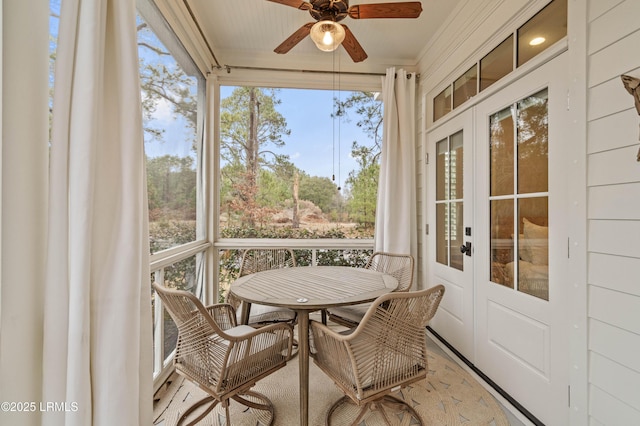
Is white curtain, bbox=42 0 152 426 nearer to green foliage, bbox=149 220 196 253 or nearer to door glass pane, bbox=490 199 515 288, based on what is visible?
green foliage, bbox=149 220 196 253

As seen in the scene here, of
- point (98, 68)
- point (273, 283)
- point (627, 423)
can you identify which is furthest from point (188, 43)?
point (627, 423)

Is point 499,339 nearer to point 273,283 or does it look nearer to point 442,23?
point 273,283

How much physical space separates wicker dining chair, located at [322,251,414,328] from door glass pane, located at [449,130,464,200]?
71cm

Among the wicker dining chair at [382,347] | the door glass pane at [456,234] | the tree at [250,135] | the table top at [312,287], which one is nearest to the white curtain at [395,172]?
the door glass pane at [456,234]

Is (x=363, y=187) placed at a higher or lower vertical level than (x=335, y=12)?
lower

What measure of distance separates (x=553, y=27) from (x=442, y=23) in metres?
1.20

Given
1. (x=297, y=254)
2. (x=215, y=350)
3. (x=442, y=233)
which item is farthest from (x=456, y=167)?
(x=215, y=350)

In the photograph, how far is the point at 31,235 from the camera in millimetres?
835

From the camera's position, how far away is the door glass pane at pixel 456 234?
7.72ft

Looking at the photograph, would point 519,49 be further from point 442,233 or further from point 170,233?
point 170,233

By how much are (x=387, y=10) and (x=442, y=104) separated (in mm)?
1285

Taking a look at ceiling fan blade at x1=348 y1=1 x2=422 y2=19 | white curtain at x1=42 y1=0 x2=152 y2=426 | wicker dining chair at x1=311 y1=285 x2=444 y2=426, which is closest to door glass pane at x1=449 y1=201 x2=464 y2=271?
wicker dining chair at x1=311 y1=285 x2=444 y2=426

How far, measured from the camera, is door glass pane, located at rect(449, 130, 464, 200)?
7.75 feet

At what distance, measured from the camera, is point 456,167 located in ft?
8.01
